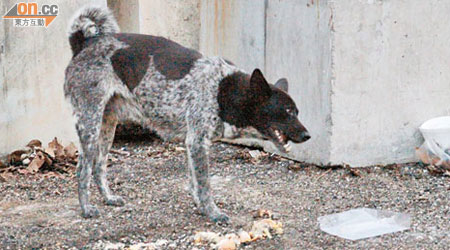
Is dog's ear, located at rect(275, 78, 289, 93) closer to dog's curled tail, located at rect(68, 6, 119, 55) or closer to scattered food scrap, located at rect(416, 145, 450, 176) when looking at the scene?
dog's curled tail, located at rect(68, 6, 119, 55)

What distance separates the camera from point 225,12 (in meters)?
8.34

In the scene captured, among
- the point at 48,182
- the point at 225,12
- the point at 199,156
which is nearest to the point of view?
the point at 199,156

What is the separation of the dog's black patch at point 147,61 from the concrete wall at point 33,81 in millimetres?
1782

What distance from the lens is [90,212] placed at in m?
5.89

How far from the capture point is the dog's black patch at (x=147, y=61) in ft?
19.5

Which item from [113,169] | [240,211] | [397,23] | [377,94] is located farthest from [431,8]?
[113,169]

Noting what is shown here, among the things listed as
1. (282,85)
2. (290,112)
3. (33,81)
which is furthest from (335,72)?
(33,81)

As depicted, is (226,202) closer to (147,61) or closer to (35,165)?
(147,61)

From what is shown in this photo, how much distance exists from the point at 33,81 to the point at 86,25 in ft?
5.35

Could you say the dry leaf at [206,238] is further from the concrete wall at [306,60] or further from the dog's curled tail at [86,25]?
the concrete wall at [306,60]

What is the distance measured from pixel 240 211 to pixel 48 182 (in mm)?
1870

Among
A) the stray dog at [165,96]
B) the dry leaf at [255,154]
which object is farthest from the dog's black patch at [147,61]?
the dry leaf at [255,154]

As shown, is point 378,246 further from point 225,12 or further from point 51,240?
point 225,12

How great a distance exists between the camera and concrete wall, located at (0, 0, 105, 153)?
7395mm
